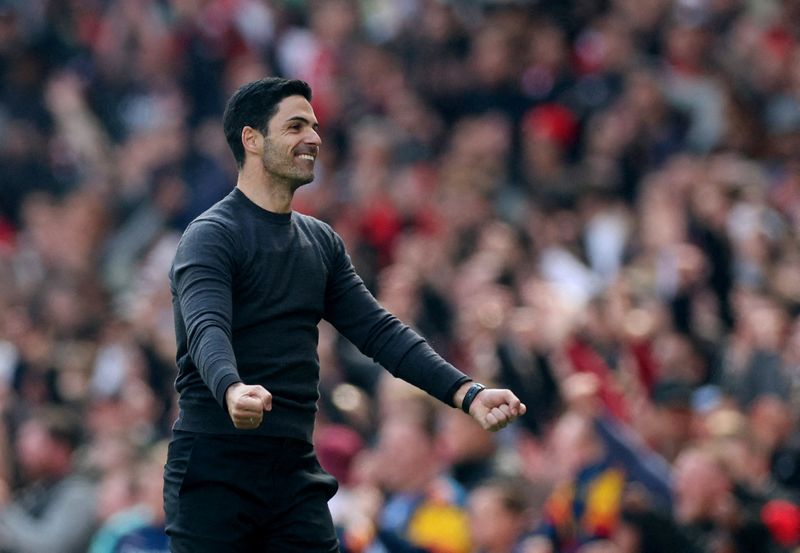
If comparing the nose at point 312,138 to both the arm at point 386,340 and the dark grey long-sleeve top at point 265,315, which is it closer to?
the dark grey long-sleeve top at point 265,315

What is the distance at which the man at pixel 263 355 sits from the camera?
189 inches

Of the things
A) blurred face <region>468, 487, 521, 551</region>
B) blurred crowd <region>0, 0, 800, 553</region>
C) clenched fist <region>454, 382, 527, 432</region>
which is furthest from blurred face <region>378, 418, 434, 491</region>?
clenched fist <region>454, 382, 527, 432</region>

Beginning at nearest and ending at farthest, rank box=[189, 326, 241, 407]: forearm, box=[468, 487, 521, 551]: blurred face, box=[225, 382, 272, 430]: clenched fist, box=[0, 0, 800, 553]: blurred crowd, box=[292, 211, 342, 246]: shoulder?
box=[225, 382, 272, 430]: clenched fist
box=[189, 326, 241, 407]: forearm
box=[292, 211, 342, 246]: shoulder
box=[468, 487, 521, 551]: blurred face
box=[0, 0, 800, 553]: blurred crowd

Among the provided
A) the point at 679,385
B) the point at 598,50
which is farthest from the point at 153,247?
the point at 679,385

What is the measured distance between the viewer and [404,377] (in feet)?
16.8

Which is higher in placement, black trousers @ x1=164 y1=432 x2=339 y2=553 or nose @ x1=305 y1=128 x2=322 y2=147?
nose @ x1=305 y1=128 x2=322 y2=147

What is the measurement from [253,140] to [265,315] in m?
0.54

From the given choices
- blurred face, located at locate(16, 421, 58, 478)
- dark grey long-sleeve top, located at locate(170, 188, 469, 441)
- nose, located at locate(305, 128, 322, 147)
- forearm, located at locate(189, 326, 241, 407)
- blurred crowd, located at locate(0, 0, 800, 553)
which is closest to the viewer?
forearm, located at locate(189, 326, 241, 407)

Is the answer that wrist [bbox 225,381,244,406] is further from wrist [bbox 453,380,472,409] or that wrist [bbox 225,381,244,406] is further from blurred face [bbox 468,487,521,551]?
blurred face [bbox 468,487,521,551]

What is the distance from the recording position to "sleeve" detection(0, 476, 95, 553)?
9273mm

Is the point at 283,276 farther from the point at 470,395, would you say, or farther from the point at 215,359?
→ the point at 470,395

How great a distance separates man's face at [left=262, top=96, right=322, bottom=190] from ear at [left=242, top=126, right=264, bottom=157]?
0.07 ft

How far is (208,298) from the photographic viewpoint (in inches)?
183

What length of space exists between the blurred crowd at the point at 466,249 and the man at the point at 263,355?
8.31 feet
